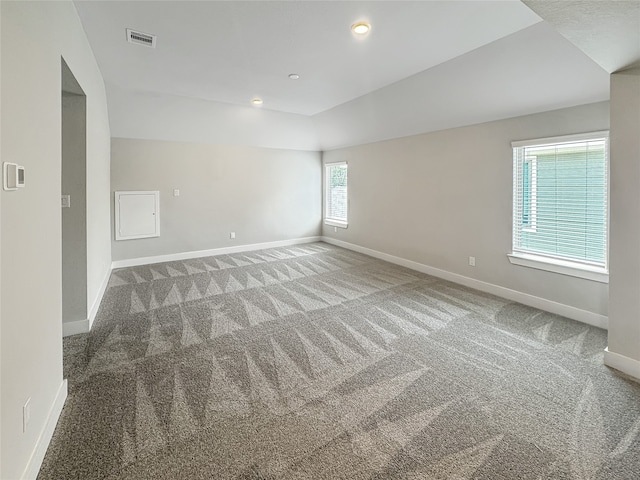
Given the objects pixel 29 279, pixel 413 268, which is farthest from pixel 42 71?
pixel 413 268

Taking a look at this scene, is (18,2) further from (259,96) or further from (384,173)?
(384,173)

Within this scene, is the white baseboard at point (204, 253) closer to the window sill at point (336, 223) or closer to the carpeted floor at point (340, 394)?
the window sill at point (336, 223)

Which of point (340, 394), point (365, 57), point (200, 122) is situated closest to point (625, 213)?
point (340, 394)

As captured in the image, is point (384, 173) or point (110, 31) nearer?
point (110, 31)

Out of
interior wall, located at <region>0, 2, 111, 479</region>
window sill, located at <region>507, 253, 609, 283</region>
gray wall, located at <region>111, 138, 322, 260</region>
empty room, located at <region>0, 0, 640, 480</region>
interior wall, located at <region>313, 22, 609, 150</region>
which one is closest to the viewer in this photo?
interior wall, located at <region>0, 2, 111, 479</region>

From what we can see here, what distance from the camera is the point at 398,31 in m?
2.90

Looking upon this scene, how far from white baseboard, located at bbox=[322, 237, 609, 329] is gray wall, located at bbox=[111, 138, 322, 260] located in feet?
8.65

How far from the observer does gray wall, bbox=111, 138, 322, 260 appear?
19.1 feet

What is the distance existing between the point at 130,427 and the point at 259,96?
458 cm

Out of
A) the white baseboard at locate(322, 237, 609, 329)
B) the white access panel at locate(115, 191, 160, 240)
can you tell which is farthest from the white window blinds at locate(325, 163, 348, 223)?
the white access panel at locate(115, 191, 160, 240)

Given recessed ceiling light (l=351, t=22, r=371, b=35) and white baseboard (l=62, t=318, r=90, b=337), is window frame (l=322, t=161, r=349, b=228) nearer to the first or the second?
recessed ceiling light (l=351, t=22, r=371, b=35)

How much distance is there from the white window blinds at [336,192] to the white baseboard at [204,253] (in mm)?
800

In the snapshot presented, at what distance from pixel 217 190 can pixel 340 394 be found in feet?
17.8

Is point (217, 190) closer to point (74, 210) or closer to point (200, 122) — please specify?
point (200, 122)
